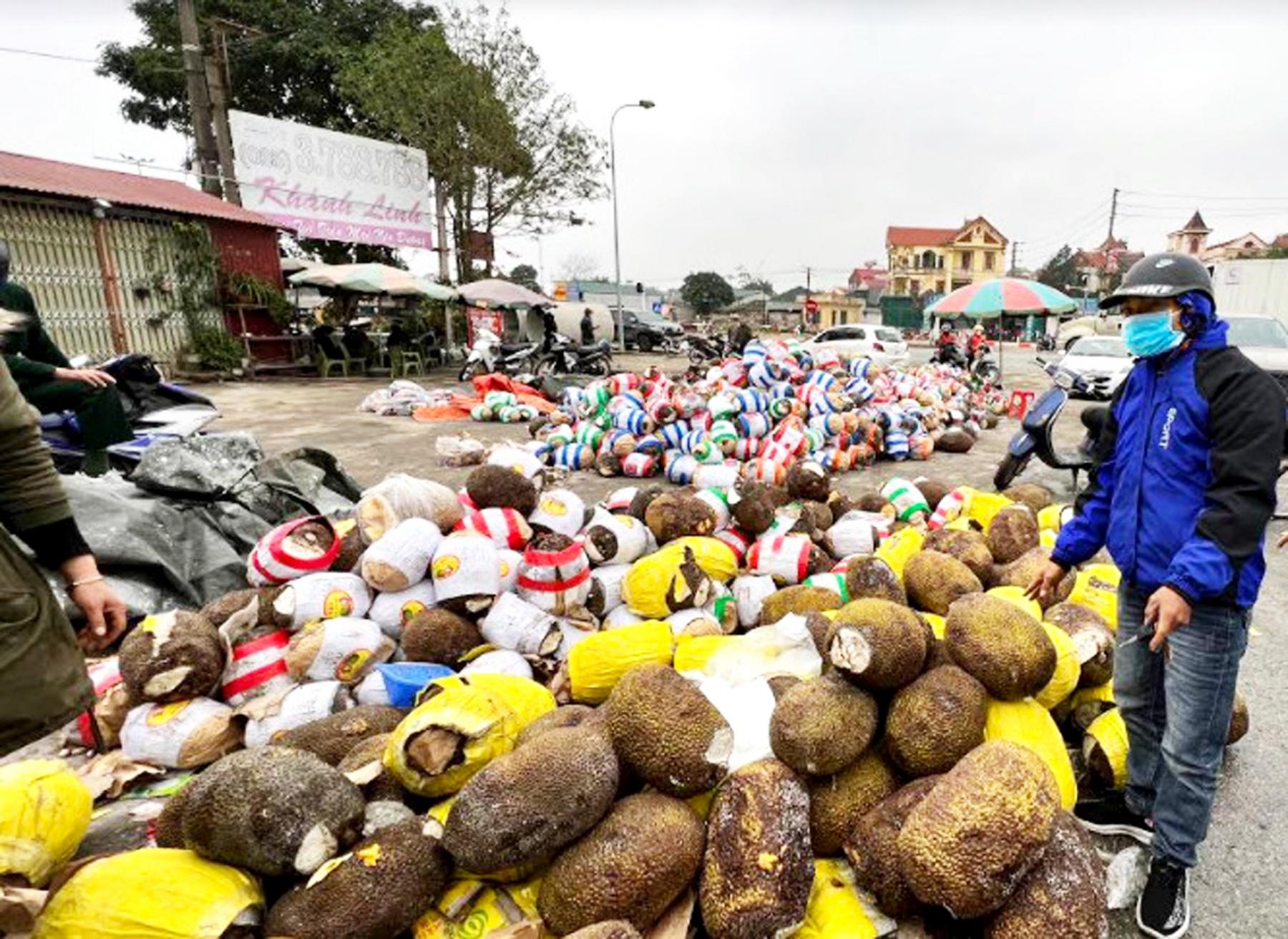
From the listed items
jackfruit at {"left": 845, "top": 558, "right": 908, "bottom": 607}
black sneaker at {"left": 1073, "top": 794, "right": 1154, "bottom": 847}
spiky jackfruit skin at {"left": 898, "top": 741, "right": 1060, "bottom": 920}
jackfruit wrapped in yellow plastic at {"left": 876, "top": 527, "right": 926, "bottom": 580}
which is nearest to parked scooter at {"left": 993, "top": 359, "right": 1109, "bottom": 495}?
jackfruit wrapped in yellow plastic at {"left": 876, "top": 527, "right": 926, "bottom": 580}

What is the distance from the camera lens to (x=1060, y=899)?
1.54m

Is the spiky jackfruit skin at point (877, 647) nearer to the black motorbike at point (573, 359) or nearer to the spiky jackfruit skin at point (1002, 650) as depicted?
the spiky jackfruit skin at point (1002, 650)

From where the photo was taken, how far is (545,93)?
2047cm

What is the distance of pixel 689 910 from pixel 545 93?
22480 mm

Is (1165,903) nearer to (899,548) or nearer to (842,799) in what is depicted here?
(842,799)

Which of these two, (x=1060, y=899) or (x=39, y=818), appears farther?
(x=39, y=818)

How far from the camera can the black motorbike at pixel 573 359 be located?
1394cm

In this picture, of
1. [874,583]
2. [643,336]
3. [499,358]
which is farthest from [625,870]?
[643,336]

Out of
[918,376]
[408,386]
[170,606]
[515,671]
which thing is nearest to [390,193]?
[408,386]

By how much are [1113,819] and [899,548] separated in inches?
56.2

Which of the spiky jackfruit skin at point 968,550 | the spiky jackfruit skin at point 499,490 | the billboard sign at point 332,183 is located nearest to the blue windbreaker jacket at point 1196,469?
the spiky jackfruit skin at point 968,550

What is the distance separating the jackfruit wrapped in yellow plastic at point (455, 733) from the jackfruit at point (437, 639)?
0.65 m

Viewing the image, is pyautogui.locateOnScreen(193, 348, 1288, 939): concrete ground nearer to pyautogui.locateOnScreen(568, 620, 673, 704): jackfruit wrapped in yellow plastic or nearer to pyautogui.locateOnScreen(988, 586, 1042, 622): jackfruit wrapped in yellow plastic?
pyautogui.locateOnScreen(988, 586, 1042, 622): jackfruit wrapped in yellow plastic

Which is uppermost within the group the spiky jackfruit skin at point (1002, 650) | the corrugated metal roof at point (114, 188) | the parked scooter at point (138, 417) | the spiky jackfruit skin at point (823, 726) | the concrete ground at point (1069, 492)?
the corrugated metal roof at point (114, 188)
